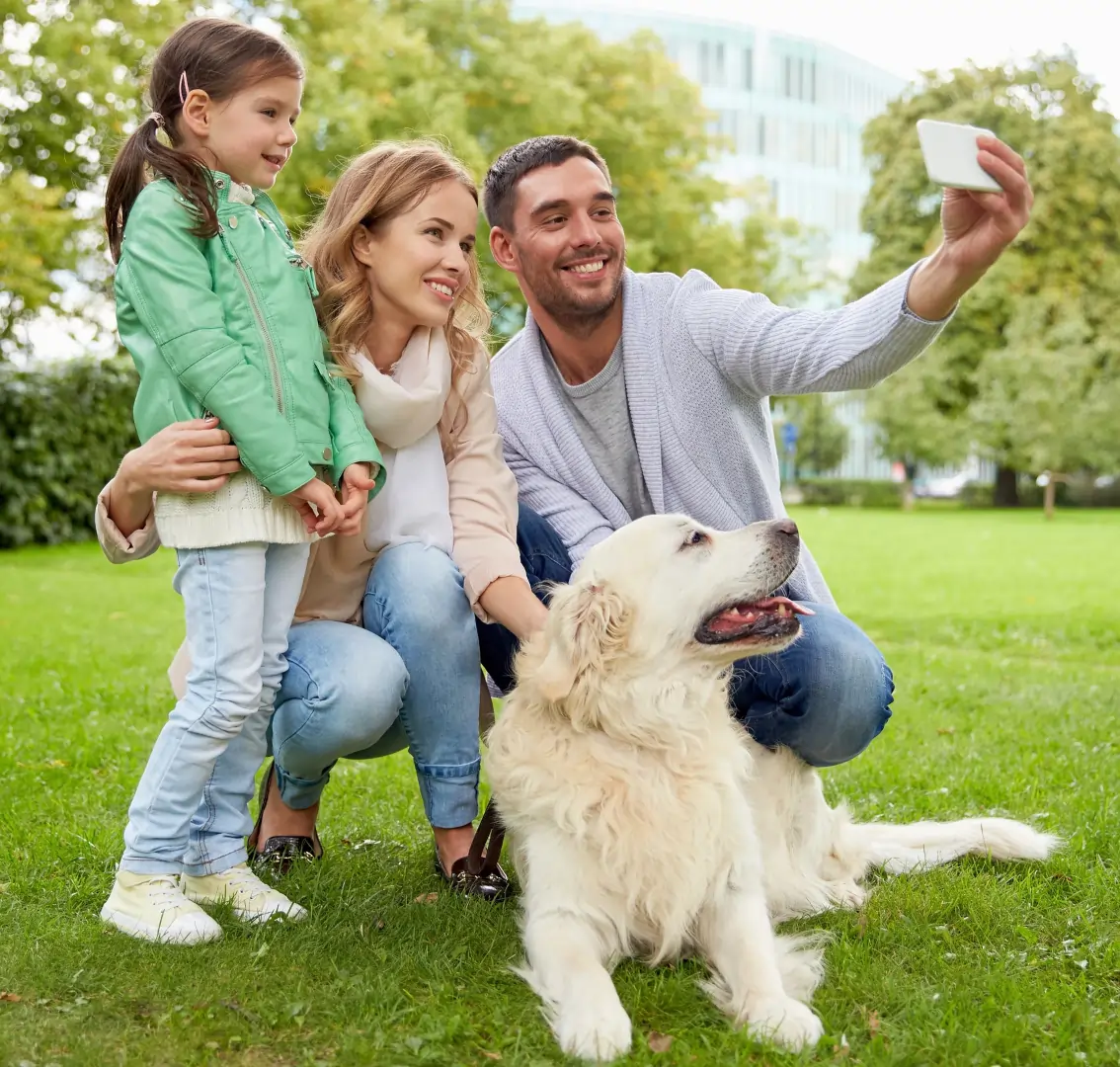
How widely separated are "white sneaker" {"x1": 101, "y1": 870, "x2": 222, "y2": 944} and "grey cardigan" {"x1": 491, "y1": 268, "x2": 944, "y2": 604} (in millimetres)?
1416

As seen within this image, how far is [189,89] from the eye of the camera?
2.95 metres

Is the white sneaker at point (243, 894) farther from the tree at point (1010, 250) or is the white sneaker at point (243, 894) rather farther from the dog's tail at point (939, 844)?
the tree at point (1010, 250)

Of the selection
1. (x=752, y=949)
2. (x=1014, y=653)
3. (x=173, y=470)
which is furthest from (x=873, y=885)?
(x=1014, y=653)

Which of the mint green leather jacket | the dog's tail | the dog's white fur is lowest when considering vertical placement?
the dog's tail

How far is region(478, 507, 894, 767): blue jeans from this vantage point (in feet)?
10.5

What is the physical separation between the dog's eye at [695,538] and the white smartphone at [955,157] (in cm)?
96

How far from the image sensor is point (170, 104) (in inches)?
119

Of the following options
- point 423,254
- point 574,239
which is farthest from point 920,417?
point 423,254

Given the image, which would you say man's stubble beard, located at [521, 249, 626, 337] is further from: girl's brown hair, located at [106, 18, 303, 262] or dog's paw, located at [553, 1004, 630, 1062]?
dog's paw, located at [553, 1004, 630, 1062]

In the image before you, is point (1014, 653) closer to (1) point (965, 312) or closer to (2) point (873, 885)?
(2) point (873, 885)

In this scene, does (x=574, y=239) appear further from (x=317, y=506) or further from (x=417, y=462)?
(x=317, y=506)

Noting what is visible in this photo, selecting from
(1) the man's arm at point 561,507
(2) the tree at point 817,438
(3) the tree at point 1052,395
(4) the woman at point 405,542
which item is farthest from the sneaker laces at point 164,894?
(2) the tree at point 817,438


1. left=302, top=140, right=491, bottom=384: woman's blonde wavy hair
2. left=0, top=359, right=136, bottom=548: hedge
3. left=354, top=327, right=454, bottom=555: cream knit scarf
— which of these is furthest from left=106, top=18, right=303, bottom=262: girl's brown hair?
left=0, top=359, right=136, bottom=548: hedge

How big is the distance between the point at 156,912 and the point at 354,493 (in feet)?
3.46
